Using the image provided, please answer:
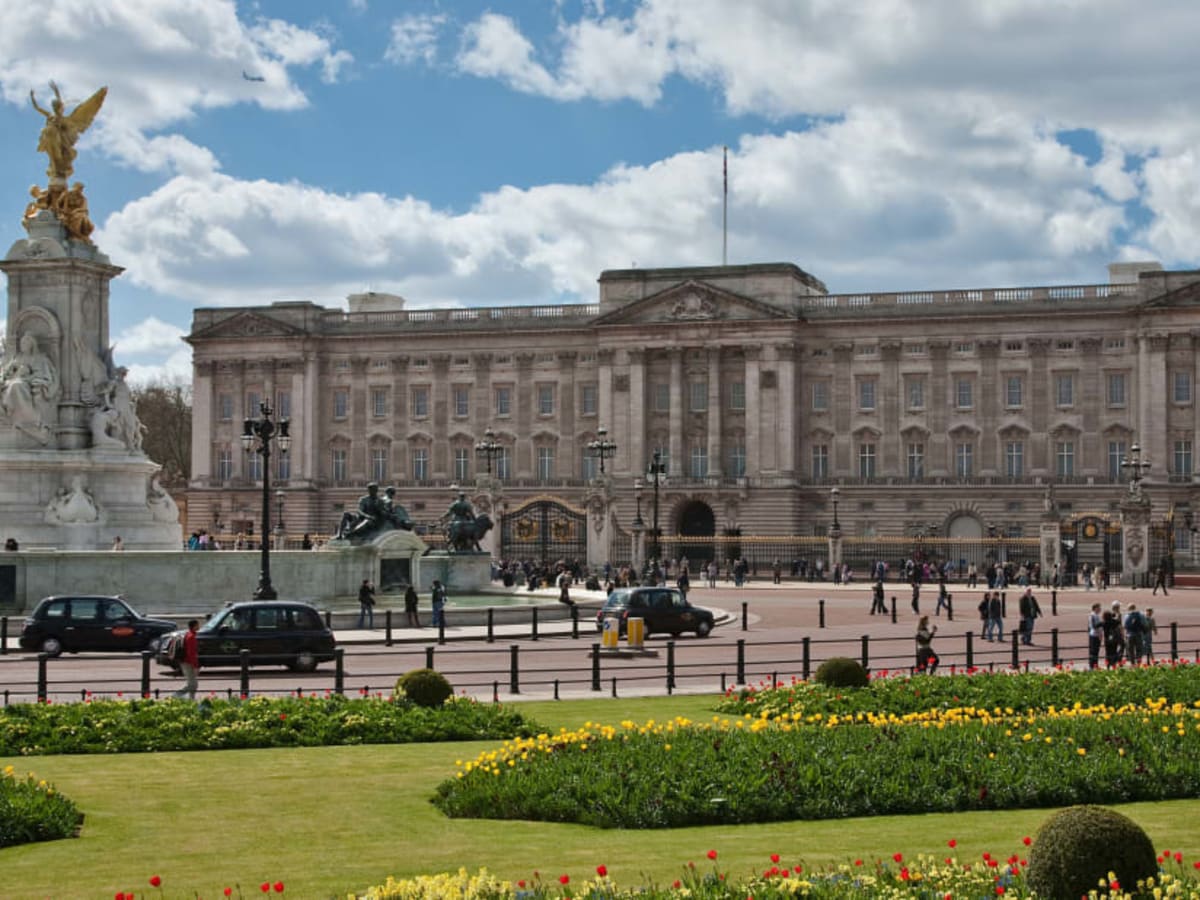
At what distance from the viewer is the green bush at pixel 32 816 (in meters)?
13.8

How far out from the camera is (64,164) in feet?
142

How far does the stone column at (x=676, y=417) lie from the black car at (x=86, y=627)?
73119 mm

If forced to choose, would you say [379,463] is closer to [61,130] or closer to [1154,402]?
[1154,402]

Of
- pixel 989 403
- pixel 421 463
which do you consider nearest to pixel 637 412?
pixel 421 463

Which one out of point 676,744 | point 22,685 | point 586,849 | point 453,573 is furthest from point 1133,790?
point 453,573

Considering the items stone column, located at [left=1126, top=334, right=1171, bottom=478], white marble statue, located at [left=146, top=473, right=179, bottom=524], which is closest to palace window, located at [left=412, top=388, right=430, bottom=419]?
stone column, located at [left=1126, top=334, right=1171, bottom=478]

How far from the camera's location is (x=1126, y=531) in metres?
76.2

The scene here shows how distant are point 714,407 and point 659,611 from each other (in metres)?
63.5

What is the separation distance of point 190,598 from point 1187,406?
2794 inches

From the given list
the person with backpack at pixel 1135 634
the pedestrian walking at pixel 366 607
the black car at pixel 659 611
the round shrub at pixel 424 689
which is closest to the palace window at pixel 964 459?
the black car at pixel 659 611

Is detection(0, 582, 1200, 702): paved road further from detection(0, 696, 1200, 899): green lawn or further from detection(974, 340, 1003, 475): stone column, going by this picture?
detection(974, 340, 1003, 475): stone column

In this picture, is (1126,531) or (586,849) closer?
(586,849)

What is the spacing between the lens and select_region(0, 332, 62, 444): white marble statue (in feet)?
135

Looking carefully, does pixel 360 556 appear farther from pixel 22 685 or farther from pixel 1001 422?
pixel 1001 422
